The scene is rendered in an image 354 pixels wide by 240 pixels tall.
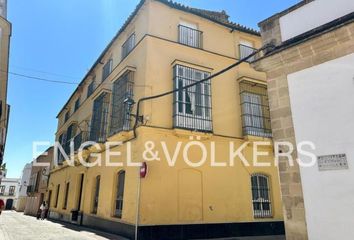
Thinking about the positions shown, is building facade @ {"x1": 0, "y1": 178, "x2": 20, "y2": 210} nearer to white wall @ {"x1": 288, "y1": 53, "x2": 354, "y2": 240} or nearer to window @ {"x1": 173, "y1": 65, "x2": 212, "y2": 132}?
window @ {"x1": 173, "y1": 65, "x2": 212, "y2": 132}

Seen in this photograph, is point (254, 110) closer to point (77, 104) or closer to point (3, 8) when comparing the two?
point (3, 8)

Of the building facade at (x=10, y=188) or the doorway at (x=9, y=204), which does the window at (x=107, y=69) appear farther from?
the building facade at (x=10, y=188)

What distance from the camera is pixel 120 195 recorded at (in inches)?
424

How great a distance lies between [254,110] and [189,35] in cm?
463

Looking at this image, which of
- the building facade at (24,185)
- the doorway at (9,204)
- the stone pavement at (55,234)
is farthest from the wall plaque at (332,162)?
the doorway at (9,204)

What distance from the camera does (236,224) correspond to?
1017 centimetres

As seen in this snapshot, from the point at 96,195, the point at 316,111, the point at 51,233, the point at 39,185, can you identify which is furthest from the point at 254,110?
the point at 39,185

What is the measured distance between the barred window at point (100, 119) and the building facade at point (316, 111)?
372 inches

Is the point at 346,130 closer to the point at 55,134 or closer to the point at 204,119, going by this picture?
the point at 204,119

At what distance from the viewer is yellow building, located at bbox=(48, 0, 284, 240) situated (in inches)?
367

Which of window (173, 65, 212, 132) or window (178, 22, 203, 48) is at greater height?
Answer: window (178, 22, 203, 48)

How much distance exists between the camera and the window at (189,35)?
38.5ft

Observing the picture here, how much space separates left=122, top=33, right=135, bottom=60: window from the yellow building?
0.05 metres

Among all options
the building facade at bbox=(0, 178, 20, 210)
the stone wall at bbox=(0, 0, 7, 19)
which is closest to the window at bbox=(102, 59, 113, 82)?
the stone wall at bbox=(0, 0, 7, 19)
